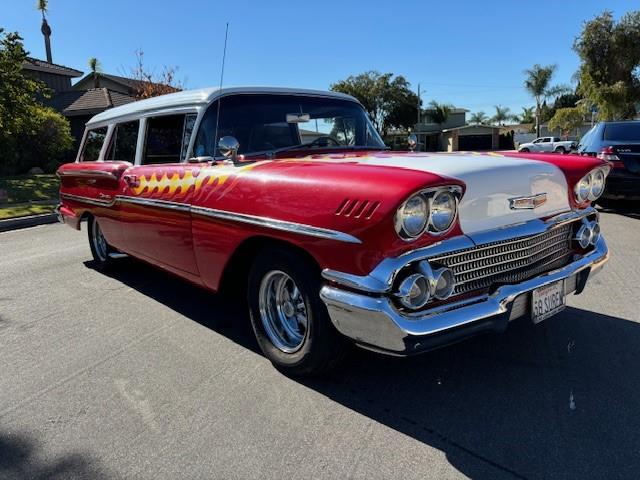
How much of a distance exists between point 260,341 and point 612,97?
30.3 metres

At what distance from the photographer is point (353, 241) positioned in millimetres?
2420

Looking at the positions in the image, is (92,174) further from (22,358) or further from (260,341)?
(260,341)

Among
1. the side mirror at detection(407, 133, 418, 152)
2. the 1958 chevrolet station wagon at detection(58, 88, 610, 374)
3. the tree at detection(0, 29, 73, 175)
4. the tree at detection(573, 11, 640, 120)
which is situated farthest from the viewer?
the tree at detection(573, 11, 640, 120)

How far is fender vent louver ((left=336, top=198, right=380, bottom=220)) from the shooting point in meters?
2.36

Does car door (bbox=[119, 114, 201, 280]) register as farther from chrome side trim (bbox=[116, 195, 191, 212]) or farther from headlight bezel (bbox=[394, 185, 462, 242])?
headlight bezel (bbox=[394, 185, 462, 242])

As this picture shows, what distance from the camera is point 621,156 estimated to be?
7.91m

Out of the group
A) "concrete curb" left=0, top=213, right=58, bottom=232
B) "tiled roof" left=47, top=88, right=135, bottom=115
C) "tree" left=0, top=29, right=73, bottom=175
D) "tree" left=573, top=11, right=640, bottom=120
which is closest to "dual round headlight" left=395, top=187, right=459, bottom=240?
"concrete curb" left=0, top=213, right=58, bottom=232

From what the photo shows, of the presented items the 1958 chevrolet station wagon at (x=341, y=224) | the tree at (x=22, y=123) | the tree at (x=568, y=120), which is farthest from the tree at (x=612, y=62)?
the 1958 chevrolet station wagon at (x=341, y=224)

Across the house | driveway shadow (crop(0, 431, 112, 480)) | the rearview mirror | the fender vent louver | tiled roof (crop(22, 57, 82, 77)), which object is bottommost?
driveway shadow (crop(0, 431, 112, 480))

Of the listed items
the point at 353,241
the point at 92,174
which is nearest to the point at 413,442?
the point at 353,241

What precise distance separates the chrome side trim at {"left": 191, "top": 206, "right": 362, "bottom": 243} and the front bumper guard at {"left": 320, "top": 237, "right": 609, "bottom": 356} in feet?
0.83

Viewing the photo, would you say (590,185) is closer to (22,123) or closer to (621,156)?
(621,156)

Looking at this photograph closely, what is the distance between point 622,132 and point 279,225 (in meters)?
7.74

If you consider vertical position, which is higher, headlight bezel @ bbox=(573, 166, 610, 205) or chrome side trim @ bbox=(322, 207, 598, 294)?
headlight bezel @ bbox=(573, 166, 610, 205)
